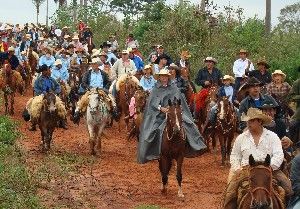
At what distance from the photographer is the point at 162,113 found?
1519 cm

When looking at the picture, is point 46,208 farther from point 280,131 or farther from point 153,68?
point 153,68

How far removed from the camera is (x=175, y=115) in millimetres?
14359

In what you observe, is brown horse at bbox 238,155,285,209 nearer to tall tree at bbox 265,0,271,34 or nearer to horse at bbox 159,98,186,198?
horse at bbox 159,98,186,198

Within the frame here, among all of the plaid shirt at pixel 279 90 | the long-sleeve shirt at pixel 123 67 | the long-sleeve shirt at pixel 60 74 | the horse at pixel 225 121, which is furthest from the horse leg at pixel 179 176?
the long-sleeve shirt at pixel 60 74

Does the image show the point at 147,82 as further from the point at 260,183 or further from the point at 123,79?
the point at 260,183

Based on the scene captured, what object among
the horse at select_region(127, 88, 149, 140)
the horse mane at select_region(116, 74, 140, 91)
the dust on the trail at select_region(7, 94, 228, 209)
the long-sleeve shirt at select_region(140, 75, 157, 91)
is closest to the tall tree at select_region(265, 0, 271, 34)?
the horse mane at select_region(116, 74, 140, 91)

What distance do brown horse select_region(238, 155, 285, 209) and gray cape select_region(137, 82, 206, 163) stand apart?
6119mm

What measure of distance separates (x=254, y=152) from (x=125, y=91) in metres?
→ 12.4

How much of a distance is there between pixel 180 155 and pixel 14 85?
1150 centimetres

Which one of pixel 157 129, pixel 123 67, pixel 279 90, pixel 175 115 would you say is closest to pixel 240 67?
pixel 279 90

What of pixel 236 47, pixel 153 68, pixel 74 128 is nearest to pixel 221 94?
pixel 153 68

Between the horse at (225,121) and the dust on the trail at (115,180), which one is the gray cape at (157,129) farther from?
the horse at (225,121)

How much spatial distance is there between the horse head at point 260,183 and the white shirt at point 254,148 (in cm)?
86

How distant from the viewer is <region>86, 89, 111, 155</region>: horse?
1848cm
